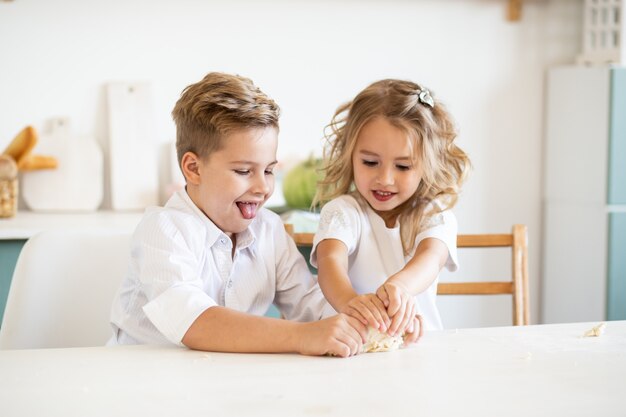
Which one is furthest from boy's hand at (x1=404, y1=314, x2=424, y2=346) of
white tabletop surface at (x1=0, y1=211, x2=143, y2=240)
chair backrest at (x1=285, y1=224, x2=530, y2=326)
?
white tabletop surface at (x1=0, y1=211, x2=143, y2=240)

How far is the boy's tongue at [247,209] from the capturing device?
4.07 feet

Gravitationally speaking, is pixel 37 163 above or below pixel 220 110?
below

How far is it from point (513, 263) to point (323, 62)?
1407 mm

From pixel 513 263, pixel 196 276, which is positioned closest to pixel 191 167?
pixel 196 276

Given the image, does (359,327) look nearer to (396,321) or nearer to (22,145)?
(396,321)

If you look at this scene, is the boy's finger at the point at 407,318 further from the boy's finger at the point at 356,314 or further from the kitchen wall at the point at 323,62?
the kitchen wall at the point at 323,62

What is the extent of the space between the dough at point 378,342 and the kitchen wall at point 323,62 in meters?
1.67

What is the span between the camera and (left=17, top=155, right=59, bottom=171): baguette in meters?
2.36

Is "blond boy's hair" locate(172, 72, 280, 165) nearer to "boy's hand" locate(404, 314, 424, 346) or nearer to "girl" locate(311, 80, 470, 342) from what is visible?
"girl" locate(311, 80, 470, 342)

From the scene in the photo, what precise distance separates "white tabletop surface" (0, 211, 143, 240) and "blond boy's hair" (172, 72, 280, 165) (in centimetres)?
76

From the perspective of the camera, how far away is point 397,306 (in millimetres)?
1058

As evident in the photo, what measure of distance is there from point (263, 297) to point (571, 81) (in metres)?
1.90

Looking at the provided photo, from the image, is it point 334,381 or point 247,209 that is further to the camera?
point 247,209

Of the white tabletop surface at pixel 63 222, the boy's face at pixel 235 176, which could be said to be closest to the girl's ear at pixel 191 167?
the boy's face at pixel 235 176
